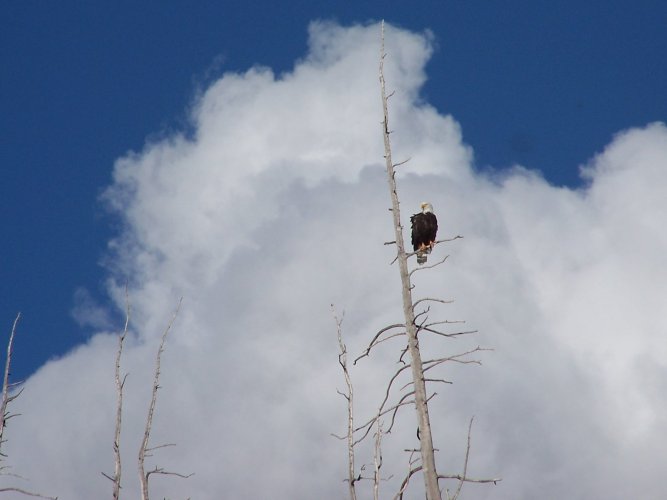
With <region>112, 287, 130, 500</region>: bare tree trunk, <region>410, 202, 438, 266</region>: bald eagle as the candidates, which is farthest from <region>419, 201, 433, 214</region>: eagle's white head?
<region>112, 287, 130, 500</region>: bare tree trunk

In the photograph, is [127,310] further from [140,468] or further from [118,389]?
[140,468]

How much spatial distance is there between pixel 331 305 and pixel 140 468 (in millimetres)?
4811

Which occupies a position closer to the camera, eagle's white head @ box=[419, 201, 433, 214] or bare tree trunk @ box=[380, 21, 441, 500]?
bare tree trunk @ box=[380, 21, 441, 500]

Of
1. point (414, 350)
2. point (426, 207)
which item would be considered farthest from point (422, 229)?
point (414, 350)

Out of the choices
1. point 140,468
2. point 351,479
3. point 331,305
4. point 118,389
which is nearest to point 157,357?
point 118,389

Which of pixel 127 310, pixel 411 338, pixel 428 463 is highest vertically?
pixel 127 310

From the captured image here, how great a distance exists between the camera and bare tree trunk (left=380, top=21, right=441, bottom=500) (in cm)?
773

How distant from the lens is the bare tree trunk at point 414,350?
7727 mm

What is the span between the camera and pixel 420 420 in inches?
314

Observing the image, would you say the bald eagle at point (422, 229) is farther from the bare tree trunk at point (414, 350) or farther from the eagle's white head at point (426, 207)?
the bare tree trunk at point (414, 350)

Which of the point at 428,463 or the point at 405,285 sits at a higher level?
the point at 405,285

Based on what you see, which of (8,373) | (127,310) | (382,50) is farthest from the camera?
(127,310)

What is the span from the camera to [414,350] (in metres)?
8.08

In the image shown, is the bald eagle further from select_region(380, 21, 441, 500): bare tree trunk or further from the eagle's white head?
select_region(380, 21, 441, 500): bare tree trunk
